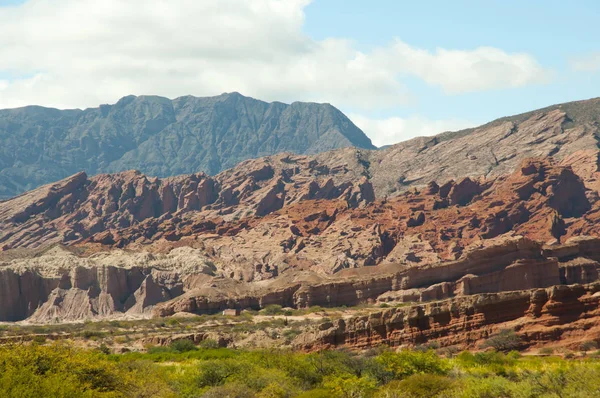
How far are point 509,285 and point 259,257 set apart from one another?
61.2 m

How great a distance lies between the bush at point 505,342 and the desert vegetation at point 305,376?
1553 millimetres

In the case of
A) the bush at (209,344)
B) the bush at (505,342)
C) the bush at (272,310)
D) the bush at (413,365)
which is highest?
the bush at (413,365)

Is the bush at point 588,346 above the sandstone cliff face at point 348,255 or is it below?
below

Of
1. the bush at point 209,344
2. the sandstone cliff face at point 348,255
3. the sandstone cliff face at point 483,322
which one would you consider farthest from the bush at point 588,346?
the sandstone cliff face at point 348,255

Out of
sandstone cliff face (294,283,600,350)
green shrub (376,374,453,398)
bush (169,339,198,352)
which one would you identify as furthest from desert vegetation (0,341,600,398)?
bush (169,339,198,352)

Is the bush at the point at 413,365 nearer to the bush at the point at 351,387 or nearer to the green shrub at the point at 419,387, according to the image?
the bush at the point at 351,387

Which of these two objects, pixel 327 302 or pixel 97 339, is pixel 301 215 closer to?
pixel 327 302

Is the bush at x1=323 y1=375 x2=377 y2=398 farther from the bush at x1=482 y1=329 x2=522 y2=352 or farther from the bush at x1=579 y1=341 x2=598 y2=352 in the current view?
the bush at x1=579 y1=341 x2=598 y2=352

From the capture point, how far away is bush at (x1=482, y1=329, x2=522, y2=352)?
5272 centimetres

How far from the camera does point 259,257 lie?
158000mm

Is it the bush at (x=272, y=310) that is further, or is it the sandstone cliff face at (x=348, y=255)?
the sandstone cliff face at (x=348, y=255)

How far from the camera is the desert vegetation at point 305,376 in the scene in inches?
1382

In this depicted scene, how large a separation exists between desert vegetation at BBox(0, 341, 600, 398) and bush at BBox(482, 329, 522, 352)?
61.2 inches

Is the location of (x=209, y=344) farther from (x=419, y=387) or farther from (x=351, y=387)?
(x=419, y=387)
